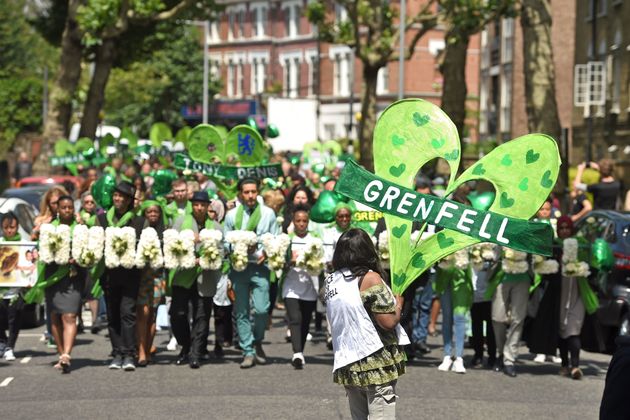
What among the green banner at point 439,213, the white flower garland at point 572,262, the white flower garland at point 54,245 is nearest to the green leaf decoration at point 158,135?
the white flower garland at point 54,245

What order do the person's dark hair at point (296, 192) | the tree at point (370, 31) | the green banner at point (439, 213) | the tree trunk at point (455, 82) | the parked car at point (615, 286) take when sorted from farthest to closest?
the tree trunk at point (455, 82) → the tree at point (370, 31) → the person's dark hair at point (296, 192) → the parked car at point (615, 286) → the green banner at point (439, 213)

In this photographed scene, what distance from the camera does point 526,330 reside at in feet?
49.4

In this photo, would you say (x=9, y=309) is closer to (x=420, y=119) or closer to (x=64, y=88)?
(x=420, y=119)

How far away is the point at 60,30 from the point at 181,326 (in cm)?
3146

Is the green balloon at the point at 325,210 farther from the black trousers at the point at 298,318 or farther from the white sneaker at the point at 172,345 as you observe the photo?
the white sneaker at the point at 172,345

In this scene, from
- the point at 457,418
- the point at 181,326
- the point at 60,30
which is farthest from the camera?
the point at 60,30

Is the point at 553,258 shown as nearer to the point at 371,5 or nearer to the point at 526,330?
the point at 526,330

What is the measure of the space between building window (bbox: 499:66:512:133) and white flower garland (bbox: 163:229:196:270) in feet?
145

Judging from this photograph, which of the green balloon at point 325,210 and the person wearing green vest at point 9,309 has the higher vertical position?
the green balloon at point 325,210

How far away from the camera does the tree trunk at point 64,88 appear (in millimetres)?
37188

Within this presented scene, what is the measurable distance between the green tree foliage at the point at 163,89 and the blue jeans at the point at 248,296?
68.5 meters

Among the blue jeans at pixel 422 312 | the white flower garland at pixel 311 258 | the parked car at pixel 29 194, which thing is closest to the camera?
the white flower garland at pixel 311 258

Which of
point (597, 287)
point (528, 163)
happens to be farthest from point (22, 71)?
point (528, 163)

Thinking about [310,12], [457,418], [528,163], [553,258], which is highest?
[310,12]
